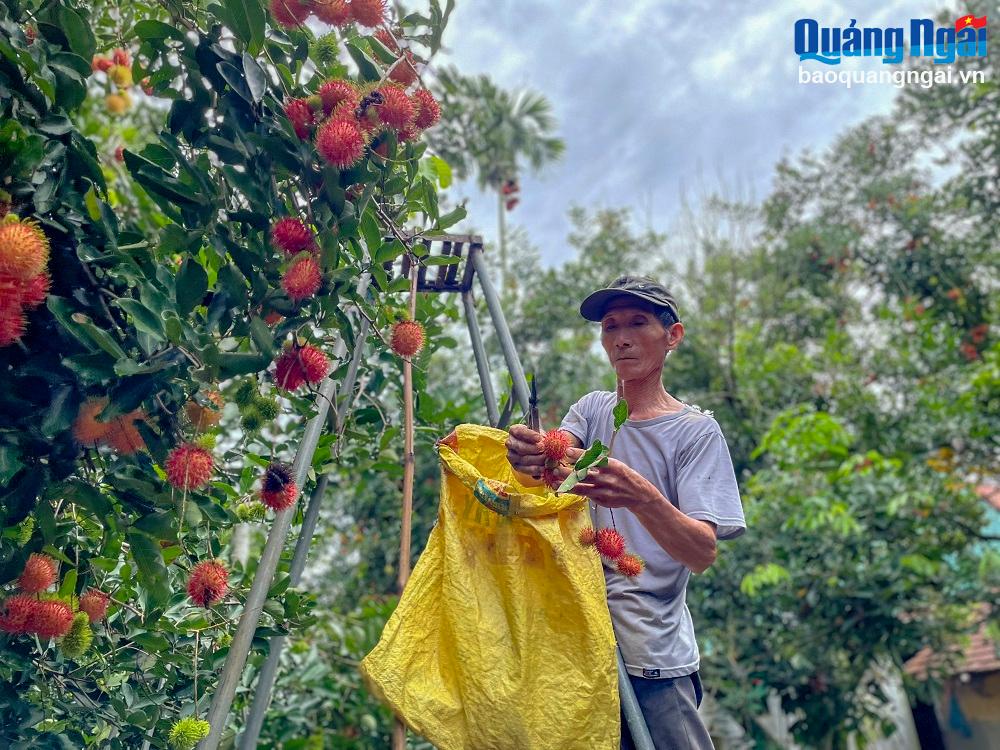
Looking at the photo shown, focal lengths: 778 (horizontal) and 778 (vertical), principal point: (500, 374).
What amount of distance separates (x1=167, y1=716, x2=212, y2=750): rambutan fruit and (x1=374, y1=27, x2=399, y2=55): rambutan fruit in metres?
1.13

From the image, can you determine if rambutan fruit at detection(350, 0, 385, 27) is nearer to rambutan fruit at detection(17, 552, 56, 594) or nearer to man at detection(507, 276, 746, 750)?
man at detection(507, 276, 746, 750)

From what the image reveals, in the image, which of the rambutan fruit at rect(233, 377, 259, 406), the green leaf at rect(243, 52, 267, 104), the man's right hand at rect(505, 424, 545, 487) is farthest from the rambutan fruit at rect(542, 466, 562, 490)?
the green leaf at rect(243, 52, 267, 104)

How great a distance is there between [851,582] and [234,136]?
4862mm

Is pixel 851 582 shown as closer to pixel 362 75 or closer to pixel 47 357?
pixel 362 75

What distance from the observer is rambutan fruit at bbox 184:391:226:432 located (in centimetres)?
114

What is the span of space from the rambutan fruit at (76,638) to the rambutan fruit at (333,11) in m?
1.01

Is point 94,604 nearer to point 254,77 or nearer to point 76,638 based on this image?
point 76,638

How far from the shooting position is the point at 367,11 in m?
1.32

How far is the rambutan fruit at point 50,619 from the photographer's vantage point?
3.54 feet

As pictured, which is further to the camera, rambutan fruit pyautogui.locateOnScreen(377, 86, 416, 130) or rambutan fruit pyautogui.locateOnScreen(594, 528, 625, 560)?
rambutan fruit pyautogui.locateOnScreen(594, 528, 625, 560)

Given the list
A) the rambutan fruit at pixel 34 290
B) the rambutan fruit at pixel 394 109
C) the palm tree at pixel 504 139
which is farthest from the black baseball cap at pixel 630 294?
the palm tree at pixel 504 139

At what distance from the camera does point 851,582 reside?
4906 mm

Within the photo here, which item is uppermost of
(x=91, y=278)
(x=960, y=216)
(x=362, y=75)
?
(x=960, y=216)

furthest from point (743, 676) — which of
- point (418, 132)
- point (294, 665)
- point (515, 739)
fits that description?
point (418, 132)
